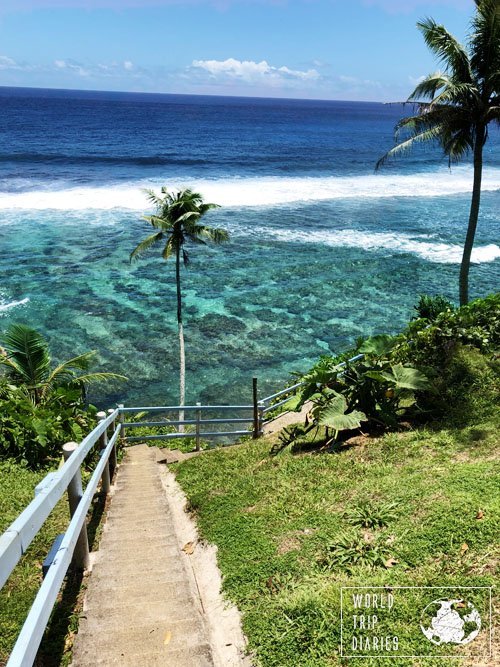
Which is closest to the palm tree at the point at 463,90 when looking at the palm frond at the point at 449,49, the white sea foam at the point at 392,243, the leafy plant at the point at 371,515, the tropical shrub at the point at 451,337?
the palm frond at the point at 449,49

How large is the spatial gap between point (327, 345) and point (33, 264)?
739 inches

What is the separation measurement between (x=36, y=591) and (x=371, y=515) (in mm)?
3172

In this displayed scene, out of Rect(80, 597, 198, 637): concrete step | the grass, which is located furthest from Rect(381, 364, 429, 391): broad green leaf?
Rect(80, 597, 198, 637): concrete step

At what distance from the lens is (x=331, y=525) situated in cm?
578

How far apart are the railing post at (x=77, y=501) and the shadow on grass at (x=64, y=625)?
0.09 metres

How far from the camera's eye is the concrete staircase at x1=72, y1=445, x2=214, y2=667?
4.24 meters

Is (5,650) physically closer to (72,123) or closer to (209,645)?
(209,645)

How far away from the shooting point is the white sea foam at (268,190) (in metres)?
48.1

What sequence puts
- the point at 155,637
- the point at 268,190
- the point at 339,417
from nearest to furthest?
the point at 155,637 < the point at 339,417 < the point at 268,190

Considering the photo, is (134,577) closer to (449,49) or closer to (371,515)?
(371,515)

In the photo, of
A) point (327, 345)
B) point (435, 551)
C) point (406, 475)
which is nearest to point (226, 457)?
point (406, 475)

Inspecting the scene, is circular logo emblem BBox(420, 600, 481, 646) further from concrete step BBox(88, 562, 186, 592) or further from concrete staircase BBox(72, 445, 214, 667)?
concrete step BBox(88, 562, 186, 592)

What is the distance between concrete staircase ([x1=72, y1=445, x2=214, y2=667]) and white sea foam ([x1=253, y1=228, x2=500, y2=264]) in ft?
105

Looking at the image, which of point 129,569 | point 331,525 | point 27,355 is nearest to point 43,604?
point 129,569
